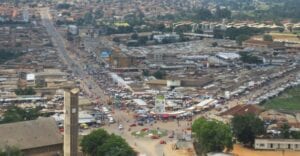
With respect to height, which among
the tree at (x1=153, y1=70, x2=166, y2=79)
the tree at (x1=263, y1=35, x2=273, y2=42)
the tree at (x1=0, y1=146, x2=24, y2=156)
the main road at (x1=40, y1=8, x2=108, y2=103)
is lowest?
the main road at (x1=40, y1=8, x2=108, y2=103)

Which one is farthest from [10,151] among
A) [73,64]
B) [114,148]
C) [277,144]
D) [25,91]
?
[73,64]

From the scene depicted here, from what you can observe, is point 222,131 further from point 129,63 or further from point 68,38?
point 68,38

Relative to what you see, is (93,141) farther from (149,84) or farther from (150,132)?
(149,84)

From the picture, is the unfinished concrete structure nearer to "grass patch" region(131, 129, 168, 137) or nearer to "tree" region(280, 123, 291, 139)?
"grass patch" region(131, 129, 168, 137)

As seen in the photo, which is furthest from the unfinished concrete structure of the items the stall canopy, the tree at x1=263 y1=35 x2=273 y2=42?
the tree at x1=263 y1=35 x2=273 y2=42

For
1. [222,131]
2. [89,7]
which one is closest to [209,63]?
[222,131]
